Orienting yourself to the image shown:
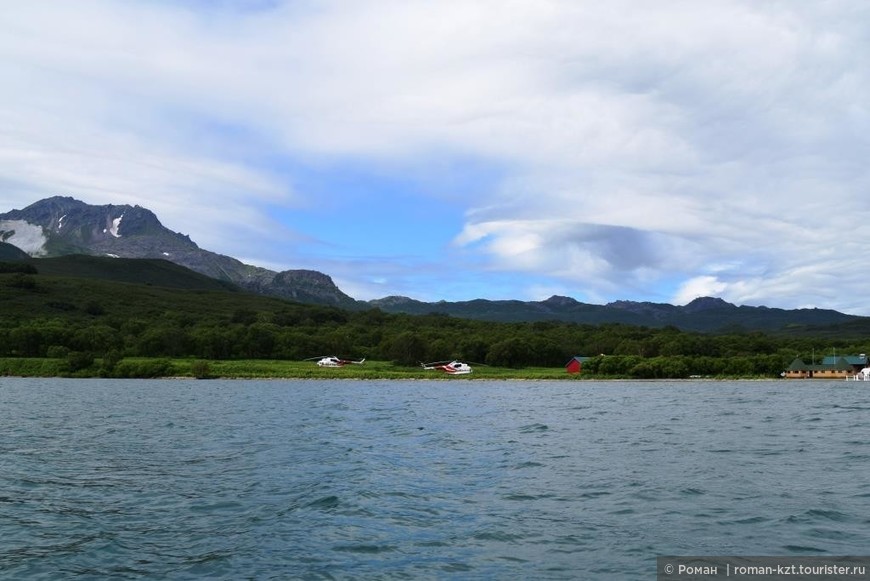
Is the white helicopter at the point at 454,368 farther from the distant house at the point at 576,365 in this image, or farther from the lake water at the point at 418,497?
the lake water at the point at 418,497

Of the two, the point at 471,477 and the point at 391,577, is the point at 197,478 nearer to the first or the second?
the point at 471,477

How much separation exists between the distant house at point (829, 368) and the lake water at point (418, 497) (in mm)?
122815

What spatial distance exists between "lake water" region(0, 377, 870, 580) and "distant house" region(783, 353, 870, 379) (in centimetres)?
12282

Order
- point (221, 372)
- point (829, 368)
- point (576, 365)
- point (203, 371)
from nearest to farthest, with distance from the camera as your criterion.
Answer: point (203, 371) → point (221, 372) → point (576, 365) → point (829, 368)

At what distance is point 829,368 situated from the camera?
167250 mm

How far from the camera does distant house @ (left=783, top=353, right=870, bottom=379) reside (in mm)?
162375

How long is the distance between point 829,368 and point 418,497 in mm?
168045

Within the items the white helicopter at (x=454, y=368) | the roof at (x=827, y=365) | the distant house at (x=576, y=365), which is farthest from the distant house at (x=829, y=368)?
the white helicopter at (x=454, y=368)

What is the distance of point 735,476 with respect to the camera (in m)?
28.1

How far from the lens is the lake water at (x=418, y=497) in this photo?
703 inches

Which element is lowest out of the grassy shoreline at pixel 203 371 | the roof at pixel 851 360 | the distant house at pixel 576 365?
the grassy shoreline at pixel 203 371

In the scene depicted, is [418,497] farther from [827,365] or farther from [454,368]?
[827,365]

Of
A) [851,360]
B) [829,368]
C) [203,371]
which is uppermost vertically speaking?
[851,360]

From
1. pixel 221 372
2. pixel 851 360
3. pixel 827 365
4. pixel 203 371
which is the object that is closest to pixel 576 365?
pixel 827 365
